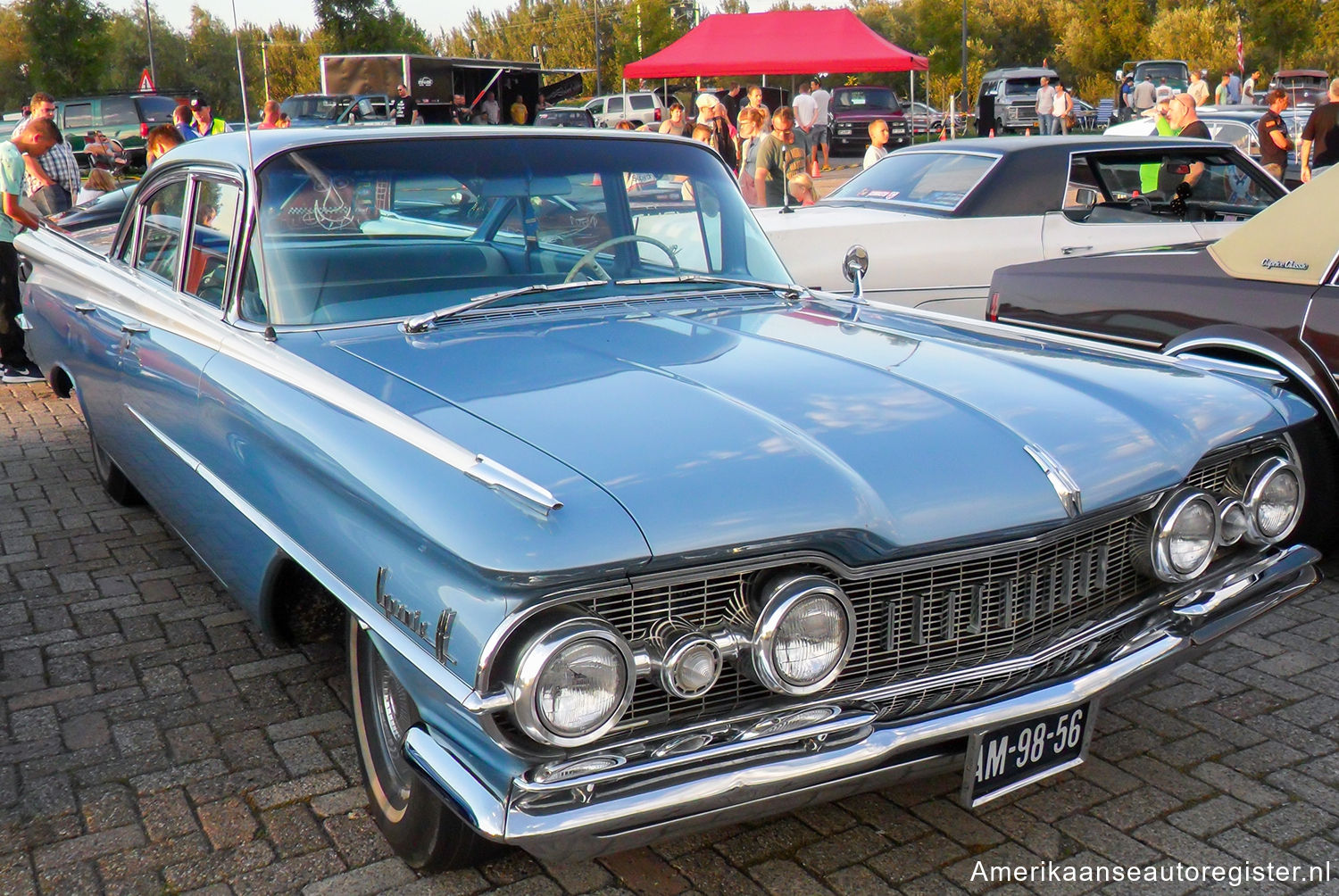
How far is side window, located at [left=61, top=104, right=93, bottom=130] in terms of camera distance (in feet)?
83.7

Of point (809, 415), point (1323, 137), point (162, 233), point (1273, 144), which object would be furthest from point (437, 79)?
point (809, 415)

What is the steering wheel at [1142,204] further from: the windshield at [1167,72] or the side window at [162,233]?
the windshield at [1167,72]

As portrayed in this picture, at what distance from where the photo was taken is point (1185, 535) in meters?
2.76

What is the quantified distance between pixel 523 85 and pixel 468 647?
32111mm

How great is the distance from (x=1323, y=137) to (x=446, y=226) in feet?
34.6

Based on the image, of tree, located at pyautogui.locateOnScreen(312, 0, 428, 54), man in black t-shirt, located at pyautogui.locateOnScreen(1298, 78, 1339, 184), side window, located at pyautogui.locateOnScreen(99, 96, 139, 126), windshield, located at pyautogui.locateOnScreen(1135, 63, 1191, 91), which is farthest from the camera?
tree, located at pyautogui.locateOnScreen(312, 0, 428, 54)

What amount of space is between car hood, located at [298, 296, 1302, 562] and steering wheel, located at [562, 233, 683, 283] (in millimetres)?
188

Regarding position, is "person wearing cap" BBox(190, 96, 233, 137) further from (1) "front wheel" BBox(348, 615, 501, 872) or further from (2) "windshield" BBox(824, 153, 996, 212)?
(1) "front wheel" BBox(348, 615, 501, 872)

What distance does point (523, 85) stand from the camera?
3244 centimetres

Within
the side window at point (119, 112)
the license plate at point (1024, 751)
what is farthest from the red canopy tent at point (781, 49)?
the license plate at point (1024, 751)

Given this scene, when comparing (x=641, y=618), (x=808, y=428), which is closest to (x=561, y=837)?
(x=641, y=618)

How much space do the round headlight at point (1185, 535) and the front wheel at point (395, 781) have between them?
158 centimetres

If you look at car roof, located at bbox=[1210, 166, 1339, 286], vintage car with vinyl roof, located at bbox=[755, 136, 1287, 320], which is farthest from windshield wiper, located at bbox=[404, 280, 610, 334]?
vintage car with vinyl roof, located at bbox=[755, 136, 1287, 320]

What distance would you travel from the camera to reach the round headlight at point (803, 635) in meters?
2.19
